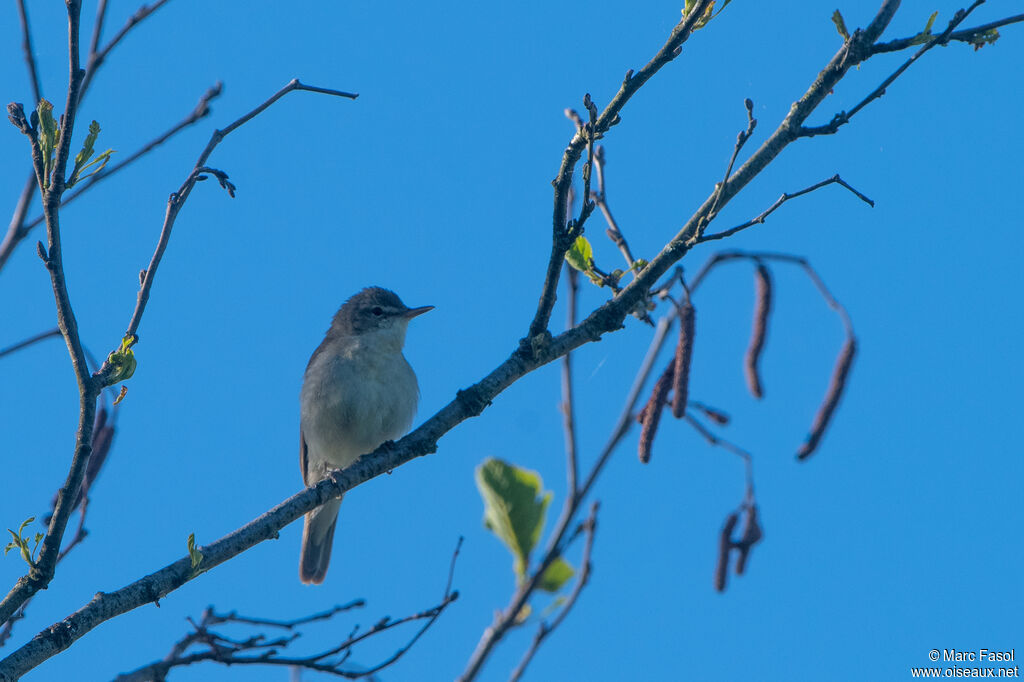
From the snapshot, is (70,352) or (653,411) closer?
(70,352)

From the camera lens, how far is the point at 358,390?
7.39m

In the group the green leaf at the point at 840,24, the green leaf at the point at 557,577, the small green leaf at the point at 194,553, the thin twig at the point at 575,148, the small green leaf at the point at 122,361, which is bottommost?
the small green leaf at the point at 194,553

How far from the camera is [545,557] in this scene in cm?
483

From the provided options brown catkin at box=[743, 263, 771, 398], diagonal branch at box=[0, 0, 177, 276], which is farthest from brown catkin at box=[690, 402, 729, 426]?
diagonal branch at box=[0, 0, 177, 276]

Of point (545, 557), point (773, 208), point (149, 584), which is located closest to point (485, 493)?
point (545, 557)

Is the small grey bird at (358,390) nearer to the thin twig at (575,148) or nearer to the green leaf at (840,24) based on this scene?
the thin twig at (575,148)

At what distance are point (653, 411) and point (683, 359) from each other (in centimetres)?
29

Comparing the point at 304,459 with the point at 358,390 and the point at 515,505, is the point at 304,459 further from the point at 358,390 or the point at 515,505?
the point at 515,505

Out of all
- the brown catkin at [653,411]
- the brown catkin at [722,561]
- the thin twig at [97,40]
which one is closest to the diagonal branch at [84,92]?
the thin twig at [97,40]

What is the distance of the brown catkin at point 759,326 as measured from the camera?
496 cm

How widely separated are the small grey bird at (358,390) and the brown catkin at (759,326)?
326cm

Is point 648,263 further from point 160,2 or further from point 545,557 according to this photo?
point 160,2

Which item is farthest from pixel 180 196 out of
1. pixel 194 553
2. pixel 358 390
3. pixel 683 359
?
pixel 358 390

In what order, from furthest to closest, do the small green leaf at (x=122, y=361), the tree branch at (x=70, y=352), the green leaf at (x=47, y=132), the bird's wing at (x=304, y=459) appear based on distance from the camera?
the bird's wing at (x=304, y=459)
the small green leaf at (x=122, y=361)
the green leaf at (x=47, y=132)
the tree branch at (x=70, y=352)
